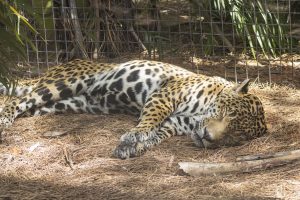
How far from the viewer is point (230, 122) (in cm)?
693

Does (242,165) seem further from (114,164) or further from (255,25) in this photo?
(255,25)

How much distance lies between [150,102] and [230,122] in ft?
3.56

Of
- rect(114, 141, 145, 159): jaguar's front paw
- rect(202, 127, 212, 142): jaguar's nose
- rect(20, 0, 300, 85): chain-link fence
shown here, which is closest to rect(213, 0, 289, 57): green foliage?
rect(20, 0, 300, 85): chain-link fence

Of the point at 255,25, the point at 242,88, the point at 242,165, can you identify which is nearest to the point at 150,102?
the point at 242,88

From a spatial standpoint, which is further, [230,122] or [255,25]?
[255,25]

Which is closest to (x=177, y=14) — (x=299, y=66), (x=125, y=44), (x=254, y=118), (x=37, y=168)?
(x=125, y=44)

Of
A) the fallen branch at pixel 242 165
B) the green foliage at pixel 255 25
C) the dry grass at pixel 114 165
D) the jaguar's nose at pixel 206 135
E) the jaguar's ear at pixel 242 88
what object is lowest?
the dry grass at pixel 114 165

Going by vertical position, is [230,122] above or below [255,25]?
below

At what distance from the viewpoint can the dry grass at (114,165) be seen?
18.4ft

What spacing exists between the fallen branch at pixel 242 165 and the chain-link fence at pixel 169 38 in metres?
3.58

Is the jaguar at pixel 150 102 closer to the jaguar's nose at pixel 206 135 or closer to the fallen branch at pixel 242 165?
the jaguar's nose at pixel 206 135

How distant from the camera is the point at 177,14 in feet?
38.6

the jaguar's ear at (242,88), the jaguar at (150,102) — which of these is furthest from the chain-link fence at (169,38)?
the jaguar's ear at (242,88)

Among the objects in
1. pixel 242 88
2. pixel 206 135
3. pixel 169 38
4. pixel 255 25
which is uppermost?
pixel 255 25
